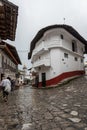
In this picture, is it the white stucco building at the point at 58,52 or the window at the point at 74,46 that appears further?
the window at the point at 74,46

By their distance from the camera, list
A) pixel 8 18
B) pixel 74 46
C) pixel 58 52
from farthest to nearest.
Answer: pixel 74 46 < pixel 58 52 < pixel 8 18

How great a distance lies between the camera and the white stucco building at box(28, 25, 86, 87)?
2740 cm

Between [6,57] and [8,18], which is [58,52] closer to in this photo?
[6,57]

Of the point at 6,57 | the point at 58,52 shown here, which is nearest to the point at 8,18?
the point at 58,52

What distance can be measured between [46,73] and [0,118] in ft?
75.4

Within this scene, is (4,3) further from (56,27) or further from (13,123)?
(56,27)

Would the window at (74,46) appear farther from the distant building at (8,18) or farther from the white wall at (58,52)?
the distant building at (8,18)

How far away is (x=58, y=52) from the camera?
2734cm

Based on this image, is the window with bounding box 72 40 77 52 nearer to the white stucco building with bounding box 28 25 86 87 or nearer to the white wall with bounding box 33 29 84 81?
the white stucco building with bounding box 28 25 86 87

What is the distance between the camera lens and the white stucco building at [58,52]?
89.9ft

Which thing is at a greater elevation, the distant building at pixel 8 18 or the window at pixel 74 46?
the window at pixel 74 46

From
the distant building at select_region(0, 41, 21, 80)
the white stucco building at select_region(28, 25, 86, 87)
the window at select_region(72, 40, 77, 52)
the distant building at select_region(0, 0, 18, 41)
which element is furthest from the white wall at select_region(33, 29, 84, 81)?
the distant building at select_region(0, 0, 18, 41)

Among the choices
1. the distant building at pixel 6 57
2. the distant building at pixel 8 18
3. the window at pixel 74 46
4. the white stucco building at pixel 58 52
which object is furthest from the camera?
the window at pixel 74 46

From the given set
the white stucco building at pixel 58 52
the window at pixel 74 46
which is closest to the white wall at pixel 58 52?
the white stucco building at pixel 58 52
